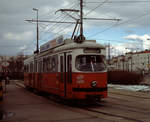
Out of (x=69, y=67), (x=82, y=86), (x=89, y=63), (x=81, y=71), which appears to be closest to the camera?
(x=82, y=86)

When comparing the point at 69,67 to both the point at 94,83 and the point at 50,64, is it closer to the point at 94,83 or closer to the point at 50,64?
the point at 94,83

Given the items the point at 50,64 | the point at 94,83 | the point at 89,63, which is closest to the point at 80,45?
the point at 89,63

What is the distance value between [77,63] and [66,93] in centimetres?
166

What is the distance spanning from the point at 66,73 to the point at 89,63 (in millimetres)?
1319

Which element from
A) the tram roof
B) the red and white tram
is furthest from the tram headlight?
the tram roof

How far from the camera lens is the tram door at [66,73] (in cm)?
1302

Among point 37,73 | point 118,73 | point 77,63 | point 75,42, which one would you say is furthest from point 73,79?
point 118,73

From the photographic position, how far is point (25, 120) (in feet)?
31.7

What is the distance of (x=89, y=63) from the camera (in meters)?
12.9

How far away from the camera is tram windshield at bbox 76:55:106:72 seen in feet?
42.1

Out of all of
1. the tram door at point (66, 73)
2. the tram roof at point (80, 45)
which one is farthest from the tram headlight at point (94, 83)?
the tram roof at point (80, 45)

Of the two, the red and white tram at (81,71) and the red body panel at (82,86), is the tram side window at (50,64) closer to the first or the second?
the red and white tram at (81,71)

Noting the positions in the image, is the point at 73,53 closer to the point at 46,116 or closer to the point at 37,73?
the point at 46,116

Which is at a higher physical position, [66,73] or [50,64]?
[50,64]
